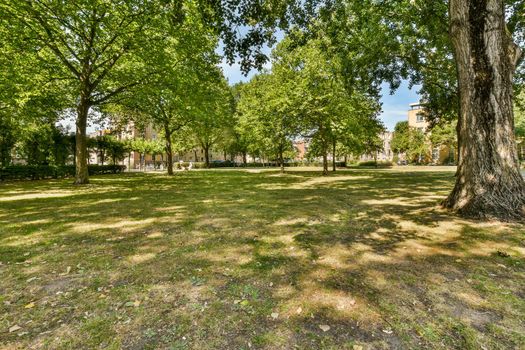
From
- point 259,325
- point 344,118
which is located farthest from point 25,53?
point 344,118

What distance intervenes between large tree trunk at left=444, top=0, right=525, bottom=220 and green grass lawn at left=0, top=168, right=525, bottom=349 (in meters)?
1.00

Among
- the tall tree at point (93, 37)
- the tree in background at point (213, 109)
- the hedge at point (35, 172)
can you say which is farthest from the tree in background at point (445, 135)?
the hedge at point (35, 172)

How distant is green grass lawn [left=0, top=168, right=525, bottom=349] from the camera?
8.85 feet

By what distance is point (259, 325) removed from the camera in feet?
9.37

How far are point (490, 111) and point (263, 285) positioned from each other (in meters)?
7.40

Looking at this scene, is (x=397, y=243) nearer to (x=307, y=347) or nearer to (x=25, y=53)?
(x=307, y=347)

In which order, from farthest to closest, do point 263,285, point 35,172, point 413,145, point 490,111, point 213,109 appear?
point 413,145 → point 35,172 → point 213,109 → point 490,111 → point 263,285

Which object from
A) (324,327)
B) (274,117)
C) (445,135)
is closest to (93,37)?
(274,117)

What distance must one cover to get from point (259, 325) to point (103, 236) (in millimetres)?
4756

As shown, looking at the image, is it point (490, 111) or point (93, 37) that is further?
point (93, 37)

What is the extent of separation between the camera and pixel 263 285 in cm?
373

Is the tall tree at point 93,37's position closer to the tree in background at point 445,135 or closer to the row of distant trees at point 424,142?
the row of distant trees at point 424,142

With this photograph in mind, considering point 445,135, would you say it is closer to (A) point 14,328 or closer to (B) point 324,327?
(B) point 324,327

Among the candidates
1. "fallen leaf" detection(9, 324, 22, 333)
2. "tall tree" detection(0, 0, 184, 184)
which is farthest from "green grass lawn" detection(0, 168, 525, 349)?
"tall tree" detection(0, 0, 184, 184)
